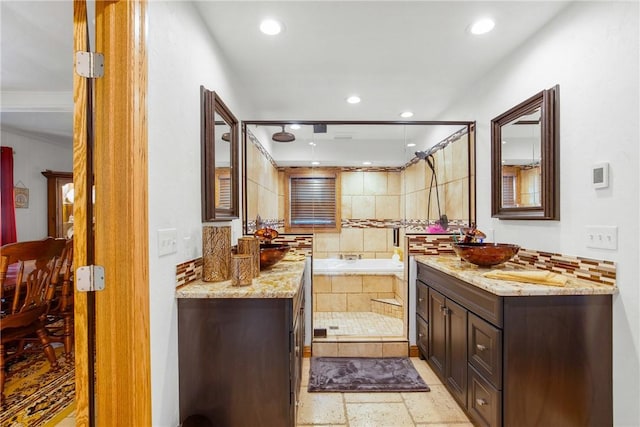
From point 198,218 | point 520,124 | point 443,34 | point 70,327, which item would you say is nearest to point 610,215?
point 520,124

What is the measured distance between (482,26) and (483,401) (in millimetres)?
2253

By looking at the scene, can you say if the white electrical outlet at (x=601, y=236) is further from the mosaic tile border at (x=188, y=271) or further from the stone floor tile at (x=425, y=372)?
the mosaic tile border at (x=188, y=271)

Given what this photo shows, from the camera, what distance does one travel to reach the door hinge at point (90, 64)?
43.8 inches

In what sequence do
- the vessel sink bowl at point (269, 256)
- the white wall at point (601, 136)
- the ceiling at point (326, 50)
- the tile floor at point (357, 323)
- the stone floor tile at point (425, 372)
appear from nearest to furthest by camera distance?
the white wall at point (601, 136) → the ceiling at point (326, 50) → the vessel sink bowl at point (269, 256) → the stone floor tile at point (425, 372) → the tile floor at point (357, 323)

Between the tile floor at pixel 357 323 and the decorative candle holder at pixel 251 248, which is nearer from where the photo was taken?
the decorative candle holder at pixel 251 248

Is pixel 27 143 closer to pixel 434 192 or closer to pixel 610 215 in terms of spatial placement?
pixel 434 192

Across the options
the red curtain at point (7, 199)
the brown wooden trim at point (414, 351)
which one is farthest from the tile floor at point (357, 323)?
the red curtain at point (7, 199)

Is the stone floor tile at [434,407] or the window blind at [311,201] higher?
the window blind at [311,201]

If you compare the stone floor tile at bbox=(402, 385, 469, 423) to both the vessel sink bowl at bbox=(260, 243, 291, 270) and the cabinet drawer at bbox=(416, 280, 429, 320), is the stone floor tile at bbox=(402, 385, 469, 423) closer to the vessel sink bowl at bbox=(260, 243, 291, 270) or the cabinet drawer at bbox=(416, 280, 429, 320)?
the cabinet drawer at bbox=(416, 280, 429, 320)

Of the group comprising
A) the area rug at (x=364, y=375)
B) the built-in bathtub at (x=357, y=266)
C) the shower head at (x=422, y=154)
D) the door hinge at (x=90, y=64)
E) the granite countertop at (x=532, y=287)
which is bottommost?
the area rug at (x=364, y=375)

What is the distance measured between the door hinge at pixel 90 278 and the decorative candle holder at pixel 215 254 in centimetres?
55

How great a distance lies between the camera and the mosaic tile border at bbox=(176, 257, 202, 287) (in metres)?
1.48

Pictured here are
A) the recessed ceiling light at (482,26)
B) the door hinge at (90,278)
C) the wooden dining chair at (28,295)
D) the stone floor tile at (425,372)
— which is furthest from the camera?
the stone floor tile at (425,372)

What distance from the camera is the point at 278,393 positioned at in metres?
1.42
